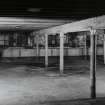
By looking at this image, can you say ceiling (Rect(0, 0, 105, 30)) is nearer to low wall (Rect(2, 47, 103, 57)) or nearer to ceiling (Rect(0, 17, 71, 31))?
ceiling (Rect(0, 17, 71, 31))

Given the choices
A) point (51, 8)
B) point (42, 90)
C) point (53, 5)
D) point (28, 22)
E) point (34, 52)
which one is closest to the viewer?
point (53, 5)

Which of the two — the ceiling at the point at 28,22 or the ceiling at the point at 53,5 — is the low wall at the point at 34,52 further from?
the ceiling at the point at 53,5

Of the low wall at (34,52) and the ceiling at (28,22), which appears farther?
the low wall at (34,52)

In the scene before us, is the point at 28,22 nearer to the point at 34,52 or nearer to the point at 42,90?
the point at 42,90

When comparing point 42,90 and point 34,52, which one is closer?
point 42,90

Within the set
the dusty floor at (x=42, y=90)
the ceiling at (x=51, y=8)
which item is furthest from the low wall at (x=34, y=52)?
the ceiling at (x=51, y=8)

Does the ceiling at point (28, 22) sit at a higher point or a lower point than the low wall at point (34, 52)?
higher

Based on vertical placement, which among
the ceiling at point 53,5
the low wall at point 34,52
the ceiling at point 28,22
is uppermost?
the ceiling at point 28,22

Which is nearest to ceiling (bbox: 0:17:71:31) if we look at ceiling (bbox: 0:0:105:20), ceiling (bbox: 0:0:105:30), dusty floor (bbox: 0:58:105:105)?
ceiling (bbox: 0:0:105:30)

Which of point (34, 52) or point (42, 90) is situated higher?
point (34, 52)

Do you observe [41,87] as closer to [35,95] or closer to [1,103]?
[35,95]

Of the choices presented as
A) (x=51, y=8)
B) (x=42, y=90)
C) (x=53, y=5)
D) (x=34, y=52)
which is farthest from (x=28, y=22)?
(x=34, y=52)

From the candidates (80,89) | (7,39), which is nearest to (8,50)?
(7,39)

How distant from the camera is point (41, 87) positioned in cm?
952
